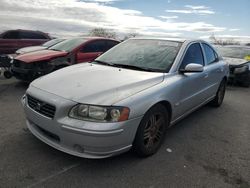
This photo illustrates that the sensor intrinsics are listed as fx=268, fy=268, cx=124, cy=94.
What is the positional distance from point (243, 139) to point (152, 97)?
209 centimetres

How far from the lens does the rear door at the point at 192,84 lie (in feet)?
13.4

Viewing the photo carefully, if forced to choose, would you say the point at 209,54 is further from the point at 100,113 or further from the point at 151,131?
the point at 100,113

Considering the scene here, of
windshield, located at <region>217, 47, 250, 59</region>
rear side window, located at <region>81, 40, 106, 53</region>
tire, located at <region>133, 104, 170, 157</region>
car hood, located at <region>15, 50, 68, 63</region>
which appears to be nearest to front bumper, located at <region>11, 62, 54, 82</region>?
car hood, located at <region>15, 50, 68, 63</region>

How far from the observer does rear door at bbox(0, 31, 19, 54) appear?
13.2 meters

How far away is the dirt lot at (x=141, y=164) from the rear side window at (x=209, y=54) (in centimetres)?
143

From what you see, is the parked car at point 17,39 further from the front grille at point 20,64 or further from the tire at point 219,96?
the tire at point 219,96

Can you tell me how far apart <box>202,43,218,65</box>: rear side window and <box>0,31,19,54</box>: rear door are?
425 inches

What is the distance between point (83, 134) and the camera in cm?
281

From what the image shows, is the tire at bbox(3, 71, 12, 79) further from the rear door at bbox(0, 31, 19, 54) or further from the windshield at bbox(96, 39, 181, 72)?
the rear door at bbox(0, 31, 19, 54)

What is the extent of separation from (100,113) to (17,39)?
1217 cm

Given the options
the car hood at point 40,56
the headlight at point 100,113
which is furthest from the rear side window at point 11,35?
the headlight at point 100,113

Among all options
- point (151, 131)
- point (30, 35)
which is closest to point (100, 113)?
point (151, 131)

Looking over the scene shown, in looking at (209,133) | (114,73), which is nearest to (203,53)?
(209,133)

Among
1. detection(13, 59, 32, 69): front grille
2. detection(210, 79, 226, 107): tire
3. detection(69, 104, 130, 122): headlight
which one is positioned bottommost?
detection(210, 79, 226, 107): tire
